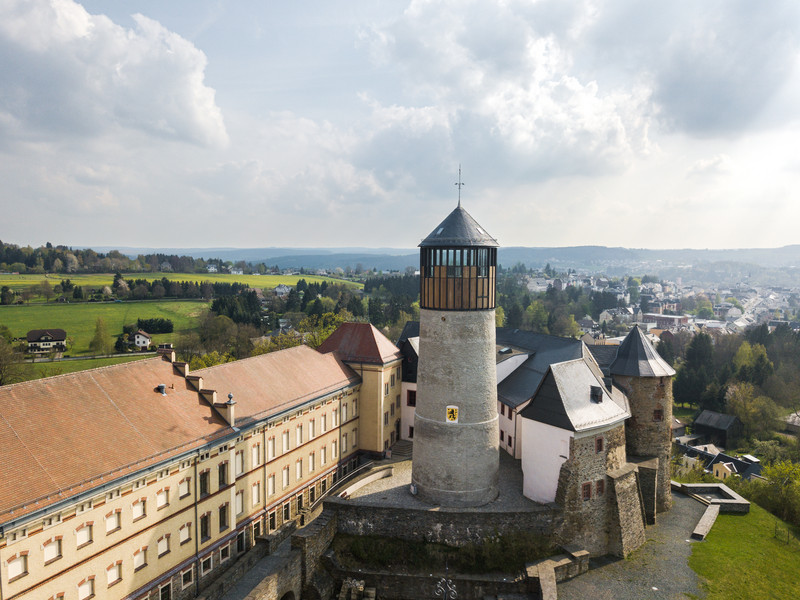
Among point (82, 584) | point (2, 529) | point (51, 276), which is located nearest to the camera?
point (2, 529)

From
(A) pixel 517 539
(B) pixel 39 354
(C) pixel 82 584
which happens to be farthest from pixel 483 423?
(B) pixel 39 354

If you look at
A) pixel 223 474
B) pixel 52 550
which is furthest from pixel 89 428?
pixel 223 474

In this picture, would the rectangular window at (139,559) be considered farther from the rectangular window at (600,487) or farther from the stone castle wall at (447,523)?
the rectangular window at (600,487)

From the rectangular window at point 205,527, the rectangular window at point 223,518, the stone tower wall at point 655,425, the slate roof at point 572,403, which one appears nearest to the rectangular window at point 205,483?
the rectangular window at point 205,527

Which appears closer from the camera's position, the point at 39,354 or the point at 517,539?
the point at 517,539

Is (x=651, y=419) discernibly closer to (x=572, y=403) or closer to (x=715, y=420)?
(x=572, y=403)

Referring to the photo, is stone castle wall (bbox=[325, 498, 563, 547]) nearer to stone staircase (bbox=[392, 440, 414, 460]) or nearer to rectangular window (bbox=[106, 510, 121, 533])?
stone staircase (bbox=[392, 440, 414, 460])

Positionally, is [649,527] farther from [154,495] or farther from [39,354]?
[39,354]
